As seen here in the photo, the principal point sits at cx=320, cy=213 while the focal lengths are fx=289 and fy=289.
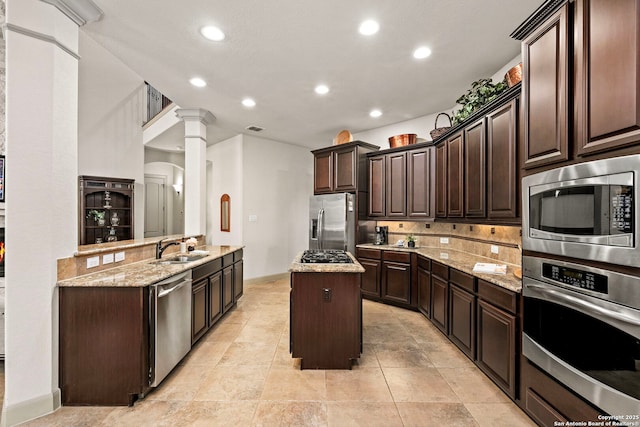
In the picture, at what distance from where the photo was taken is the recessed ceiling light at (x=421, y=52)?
2788 mm

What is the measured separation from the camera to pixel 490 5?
2.20 meters

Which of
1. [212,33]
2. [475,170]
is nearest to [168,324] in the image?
[212,33]

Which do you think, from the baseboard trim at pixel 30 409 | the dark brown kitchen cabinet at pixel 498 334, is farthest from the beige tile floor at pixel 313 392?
the dark brown kitchen cabinet at pixel 498 334

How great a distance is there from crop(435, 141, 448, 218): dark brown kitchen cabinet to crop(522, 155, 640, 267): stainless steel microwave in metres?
1.91

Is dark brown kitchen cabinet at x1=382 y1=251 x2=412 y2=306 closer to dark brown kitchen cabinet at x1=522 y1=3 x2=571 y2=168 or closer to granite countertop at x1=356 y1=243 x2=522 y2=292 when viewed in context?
granite countertop at x1=356 y1=243 x2=522 y2=292

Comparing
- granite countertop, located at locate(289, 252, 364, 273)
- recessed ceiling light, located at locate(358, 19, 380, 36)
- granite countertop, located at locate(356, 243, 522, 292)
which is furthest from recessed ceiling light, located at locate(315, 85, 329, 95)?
granite countertop, located at locate(356, 243, 522, 292)

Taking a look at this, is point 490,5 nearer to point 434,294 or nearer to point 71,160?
point 434,294

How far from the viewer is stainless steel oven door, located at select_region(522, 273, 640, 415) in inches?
49.8

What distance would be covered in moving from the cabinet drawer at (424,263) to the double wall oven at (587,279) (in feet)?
5.85

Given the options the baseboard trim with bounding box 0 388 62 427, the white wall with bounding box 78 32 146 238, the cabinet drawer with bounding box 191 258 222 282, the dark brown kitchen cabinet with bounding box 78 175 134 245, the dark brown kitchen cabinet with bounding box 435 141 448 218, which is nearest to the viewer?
the baseboard trim with bounding box 0 388 62 427

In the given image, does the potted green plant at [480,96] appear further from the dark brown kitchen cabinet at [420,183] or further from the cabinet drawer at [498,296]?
the cabinet drawer at [498,296]

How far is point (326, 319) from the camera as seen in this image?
2.62 meters

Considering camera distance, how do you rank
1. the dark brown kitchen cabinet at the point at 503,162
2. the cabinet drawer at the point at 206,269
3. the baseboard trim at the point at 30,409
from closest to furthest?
the baseboard trim at the point at 30,409 < the dark brown kitchen cabinet at the point at 503,162 < the cabinet drawer at the point at 206,269

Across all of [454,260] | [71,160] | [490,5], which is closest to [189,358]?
[71,160]
